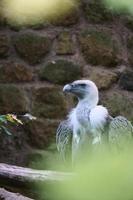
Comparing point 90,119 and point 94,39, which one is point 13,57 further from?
point 90,119

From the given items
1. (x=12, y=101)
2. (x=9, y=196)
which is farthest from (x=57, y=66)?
(x=9, y=196)

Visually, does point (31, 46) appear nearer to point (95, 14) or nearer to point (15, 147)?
point (95, 14)

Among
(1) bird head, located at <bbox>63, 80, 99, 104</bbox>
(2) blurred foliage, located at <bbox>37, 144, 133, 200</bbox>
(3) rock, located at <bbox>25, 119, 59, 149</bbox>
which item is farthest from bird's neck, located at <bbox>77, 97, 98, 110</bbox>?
(2) blurred foliage, located at <bbox>37, 144, 133, 200</bbox>

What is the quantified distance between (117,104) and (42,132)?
0.41 metres

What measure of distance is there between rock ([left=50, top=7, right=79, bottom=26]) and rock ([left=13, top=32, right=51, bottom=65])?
100 mm

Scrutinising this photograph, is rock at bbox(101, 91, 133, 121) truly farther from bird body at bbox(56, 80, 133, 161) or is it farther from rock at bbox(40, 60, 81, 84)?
bird body at bbox(56, 80, 133, 161)

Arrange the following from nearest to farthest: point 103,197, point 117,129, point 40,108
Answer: point 103,197 < point 117,129 < point 40,108

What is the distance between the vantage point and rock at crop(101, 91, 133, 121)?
9.24ft

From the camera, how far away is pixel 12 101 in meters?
2.82

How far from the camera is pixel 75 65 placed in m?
2.83

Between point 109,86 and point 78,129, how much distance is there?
0.77 meters

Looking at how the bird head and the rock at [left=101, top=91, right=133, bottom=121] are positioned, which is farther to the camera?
the rock at [left=101, top=91, right=133, bottom=121]

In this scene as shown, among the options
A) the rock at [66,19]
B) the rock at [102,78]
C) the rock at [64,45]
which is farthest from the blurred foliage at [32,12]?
the rock at [102,78]

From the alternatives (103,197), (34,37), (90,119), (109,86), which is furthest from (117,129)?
(103,197)
